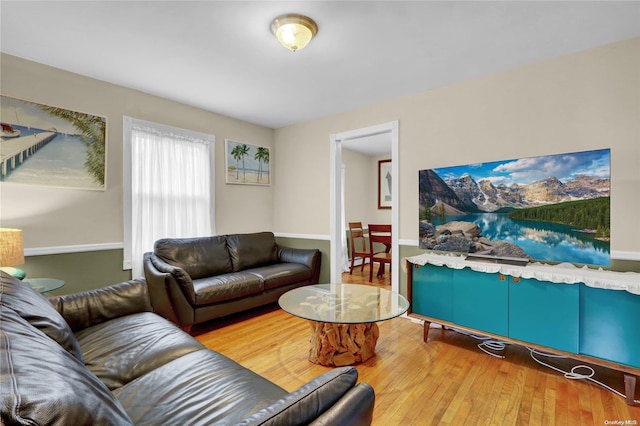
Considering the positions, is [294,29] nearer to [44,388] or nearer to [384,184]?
[44,388]

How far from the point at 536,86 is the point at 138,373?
3586 mm

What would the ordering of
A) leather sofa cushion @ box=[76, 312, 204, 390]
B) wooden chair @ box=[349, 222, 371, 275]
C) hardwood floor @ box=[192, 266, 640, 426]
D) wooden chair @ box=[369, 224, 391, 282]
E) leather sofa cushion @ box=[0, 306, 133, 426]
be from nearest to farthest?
1. leather sofa cushion @ box=[0, 306, 133, 426]
2. leather sofa cushion @ box=[76, 312, 204, 390]
3. hardwood floor @ box=[192, 266, 640, 426]
4. wooden chair @ box=[369, 224, 391, 282]
5. wooden chair @ box=[349, 222, 371, 275]

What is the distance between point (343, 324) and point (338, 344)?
0.83ft

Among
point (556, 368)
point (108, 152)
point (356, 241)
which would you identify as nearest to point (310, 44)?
point (108, 152)

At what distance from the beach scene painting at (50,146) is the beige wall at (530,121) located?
261 cm

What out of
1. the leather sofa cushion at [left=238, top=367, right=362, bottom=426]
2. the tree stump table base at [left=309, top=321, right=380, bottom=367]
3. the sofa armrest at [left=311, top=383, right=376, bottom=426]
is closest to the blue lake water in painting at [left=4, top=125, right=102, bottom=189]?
the tree stump table base at [left=309, top=321, right=380, bottom=367]

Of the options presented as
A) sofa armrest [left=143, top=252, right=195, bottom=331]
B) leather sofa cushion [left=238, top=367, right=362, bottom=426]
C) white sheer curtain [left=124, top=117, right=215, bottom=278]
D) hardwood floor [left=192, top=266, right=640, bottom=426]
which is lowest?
hardwood floor [left=192, top=266, right=640, bottom=426]

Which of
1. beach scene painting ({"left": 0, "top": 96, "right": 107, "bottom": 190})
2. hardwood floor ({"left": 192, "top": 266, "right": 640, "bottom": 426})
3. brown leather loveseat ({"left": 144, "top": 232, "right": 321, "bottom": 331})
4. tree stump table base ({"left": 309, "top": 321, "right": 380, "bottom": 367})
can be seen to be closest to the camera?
hardwood floor ({"left": 192, "top": 266, "right": 640, "bottom": 426})

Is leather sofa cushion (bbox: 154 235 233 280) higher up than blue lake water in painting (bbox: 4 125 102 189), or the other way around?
A: blue lake water in painting (bbox: 4 125 102 189)

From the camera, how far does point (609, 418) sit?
173 centimetres

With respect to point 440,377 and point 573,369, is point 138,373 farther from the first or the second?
point 573,369

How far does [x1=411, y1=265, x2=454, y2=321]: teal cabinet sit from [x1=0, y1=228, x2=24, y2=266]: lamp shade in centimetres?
321

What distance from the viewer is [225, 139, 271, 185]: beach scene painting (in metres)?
4.16

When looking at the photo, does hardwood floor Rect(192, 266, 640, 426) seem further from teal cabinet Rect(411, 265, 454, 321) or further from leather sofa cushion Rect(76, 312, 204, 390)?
leather sofa cushion Rect(76, 312, 204, 390)
